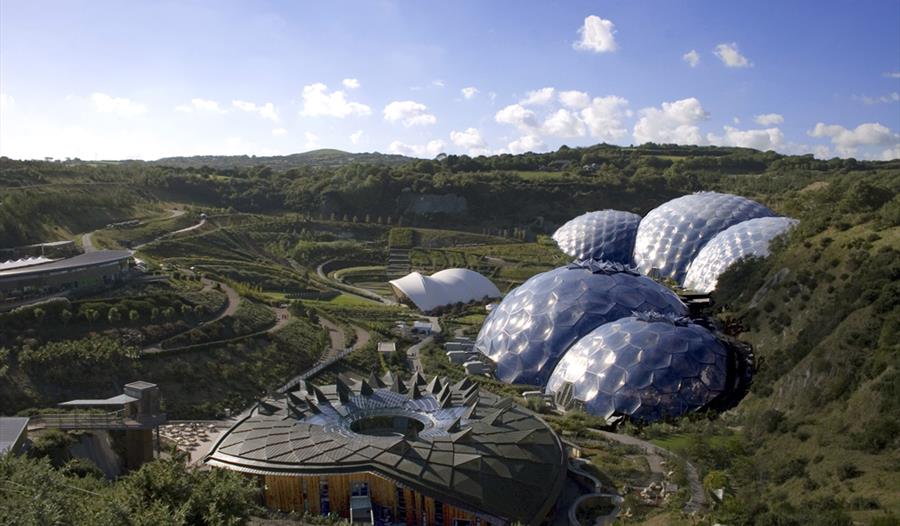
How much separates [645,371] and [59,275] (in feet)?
100

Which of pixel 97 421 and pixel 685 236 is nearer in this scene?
pixel 97 421

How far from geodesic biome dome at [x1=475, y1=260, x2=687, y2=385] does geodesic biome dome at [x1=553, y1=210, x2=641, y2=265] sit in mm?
21935

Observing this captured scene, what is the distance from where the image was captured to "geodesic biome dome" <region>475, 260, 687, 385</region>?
36.0m

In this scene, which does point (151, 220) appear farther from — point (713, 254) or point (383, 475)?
point (383, 475)

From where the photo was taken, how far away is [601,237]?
209 feet

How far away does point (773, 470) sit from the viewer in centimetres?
2084

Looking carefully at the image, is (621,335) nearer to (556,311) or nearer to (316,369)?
(556,311)

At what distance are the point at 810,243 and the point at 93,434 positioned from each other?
33.2 m

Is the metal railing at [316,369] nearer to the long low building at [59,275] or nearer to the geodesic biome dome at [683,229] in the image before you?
the long low building at [59,275]

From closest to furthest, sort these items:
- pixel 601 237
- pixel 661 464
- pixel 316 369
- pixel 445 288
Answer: pixel 661 464, pixel 316 369, pixel 445 288, pixel 601 237

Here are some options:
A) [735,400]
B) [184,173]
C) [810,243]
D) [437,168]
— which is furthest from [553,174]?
[735,400]

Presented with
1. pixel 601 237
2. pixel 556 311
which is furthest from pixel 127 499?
pixel 601 237

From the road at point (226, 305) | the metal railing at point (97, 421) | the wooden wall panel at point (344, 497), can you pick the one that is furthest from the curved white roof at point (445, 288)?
the wooden wall panel at point (344, 497)

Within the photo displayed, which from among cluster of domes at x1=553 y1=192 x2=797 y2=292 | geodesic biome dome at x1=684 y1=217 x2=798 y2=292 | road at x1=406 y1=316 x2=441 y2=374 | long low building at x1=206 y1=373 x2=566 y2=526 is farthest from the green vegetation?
cluster of domes at x1=553 y1=192 x2=797 y2=292
